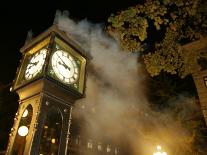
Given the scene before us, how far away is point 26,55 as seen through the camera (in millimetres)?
6184

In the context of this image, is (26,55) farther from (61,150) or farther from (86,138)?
(86,138)

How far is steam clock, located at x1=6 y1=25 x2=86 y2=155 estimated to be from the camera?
457 centimetres

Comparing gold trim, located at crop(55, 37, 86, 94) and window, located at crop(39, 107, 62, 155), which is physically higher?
gold trim, located at crop(55, 37, 86, 94)

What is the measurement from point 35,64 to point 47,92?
97 centimetres

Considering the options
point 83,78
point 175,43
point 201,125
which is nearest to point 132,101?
point 201,125

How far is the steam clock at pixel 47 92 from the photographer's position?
4.57m

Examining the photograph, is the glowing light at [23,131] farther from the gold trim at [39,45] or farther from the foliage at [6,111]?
the foliage at [6,111]

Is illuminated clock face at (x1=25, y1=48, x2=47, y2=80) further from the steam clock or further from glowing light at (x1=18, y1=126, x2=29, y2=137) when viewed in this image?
glowing light at (x1=18, y1=126, x2=29, y2=137)

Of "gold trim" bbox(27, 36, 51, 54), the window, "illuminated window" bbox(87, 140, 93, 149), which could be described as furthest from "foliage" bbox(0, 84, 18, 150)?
"illuminated window" bbox(87, 140, 93, 149)

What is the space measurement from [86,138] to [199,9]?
4103 cm

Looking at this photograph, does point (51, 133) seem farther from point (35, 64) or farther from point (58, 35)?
point (58, 35)

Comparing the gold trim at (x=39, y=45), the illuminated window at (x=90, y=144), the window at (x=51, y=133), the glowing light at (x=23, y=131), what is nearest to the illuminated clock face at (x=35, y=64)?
the gold trim at (x=39, y=45)

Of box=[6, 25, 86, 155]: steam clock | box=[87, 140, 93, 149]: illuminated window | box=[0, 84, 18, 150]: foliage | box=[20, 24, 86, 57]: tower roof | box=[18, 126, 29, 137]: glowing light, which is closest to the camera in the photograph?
box=[18, 126, 29, 137]: glowing light

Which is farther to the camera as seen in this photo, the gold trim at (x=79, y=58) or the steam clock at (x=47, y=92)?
the gold trim at (x=79, y=58)
